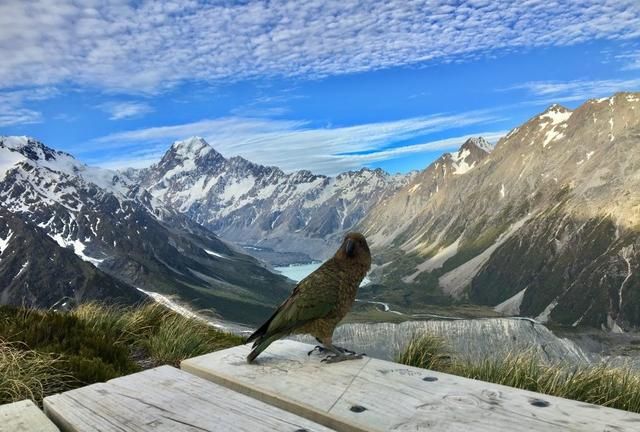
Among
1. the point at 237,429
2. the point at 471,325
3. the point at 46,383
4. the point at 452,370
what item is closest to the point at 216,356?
the point at 237,429

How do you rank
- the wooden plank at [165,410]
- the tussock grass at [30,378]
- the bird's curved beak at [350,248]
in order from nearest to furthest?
the wooden plank at [165,410] < the bird's curved beak at [350,248] < the tussock grass at [30,378]

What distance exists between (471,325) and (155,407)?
68058mm

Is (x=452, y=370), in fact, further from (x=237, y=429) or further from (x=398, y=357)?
(x=237, y=429)

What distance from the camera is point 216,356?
4180 millimetres

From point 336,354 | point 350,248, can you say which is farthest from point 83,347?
point 336,354

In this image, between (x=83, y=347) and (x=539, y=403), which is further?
(x=83, y=347)

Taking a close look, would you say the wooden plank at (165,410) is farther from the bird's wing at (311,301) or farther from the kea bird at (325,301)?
the bird's wing at (311,301)

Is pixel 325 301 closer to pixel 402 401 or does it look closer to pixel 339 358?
pixel 339 358

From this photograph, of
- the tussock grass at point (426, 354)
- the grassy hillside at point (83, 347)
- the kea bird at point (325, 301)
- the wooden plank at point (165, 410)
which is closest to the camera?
the wooden plank at point (165, 410)

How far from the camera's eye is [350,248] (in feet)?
16.9

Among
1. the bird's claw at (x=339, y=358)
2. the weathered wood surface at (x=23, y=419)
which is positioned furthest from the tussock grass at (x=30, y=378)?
the bird's claw at (x=339, y=358)

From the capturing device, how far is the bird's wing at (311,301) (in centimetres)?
461

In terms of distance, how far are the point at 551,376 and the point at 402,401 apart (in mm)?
5207

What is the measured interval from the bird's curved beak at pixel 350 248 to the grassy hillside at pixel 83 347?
10.1 feet
